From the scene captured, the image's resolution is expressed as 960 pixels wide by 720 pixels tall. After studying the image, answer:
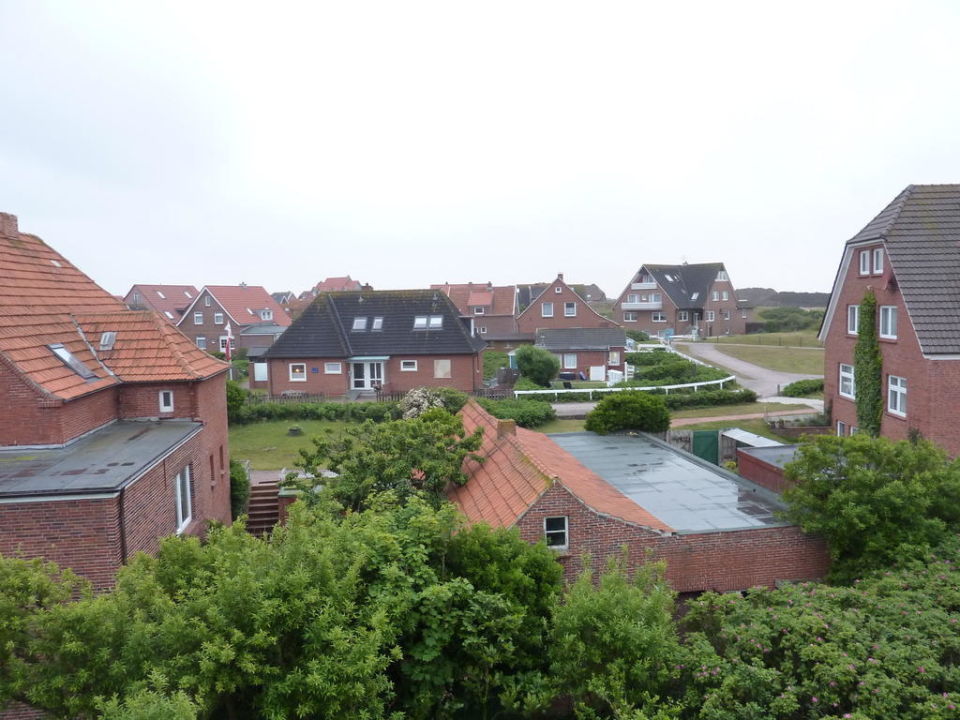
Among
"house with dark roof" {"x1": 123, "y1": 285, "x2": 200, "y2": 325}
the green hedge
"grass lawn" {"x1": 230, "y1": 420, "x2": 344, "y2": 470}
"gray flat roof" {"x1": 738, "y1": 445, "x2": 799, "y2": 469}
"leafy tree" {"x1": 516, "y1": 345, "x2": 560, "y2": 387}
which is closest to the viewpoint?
"gray flat roof" {"x1": 738, "y1": 445, "x2": 799, "y2": 469}

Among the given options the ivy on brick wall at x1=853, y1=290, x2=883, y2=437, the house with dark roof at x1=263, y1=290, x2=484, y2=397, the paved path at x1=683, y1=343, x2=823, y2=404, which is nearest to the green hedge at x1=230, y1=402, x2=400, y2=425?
the house with dark roof at x1=263, y1=290, x2=484, y2=397

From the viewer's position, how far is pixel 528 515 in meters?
12.2

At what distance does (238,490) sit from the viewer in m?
Answer: 20.2

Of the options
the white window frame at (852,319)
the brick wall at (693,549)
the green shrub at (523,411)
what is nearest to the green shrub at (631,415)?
the green shrub at (523,411)

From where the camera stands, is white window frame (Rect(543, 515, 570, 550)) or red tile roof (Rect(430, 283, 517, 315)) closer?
white window frame (Rect(543, 515, 570, 550))

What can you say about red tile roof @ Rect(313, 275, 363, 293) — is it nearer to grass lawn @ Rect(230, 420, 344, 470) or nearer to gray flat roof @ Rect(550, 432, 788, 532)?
grass lawn @ Rect(230, 420, 344, 470)

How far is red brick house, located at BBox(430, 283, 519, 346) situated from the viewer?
6656 centimetres

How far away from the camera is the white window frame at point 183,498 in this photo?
1441 centimetres

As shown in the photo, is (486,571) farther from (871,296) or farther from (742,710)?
(871,296)

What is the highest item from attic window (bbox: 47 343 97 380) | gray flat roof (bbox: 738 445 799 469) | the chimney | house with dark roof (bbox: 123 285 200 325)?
house with dark roof (bbox: 123 285 200 325)

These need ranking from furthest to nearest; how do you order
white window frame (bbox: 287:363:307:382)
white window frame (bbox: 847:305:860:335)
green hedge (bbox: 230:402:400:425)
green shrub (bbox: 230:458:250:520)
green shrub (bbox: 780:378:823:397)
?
white window frame (bbox: 287:363:307:382) → green shrub (bbox: 780:378:823:397) → green hedge (bbox: 230:402:400:425) → white window frame (bbox: 847:305:860:335) → green shrub (bbox: 230:458:250:520)

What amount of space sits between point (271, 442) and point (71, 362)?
14773mm

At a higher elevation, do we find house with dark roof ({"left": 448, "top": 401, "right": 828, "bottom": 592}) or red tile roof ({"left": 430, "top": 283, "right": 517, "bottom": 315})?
red tile roof ({"left": 430, "top": 283, "right": 517, "bottom": 315})

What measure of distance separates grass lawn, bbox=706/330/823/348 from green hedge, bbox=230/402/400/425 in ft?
154
